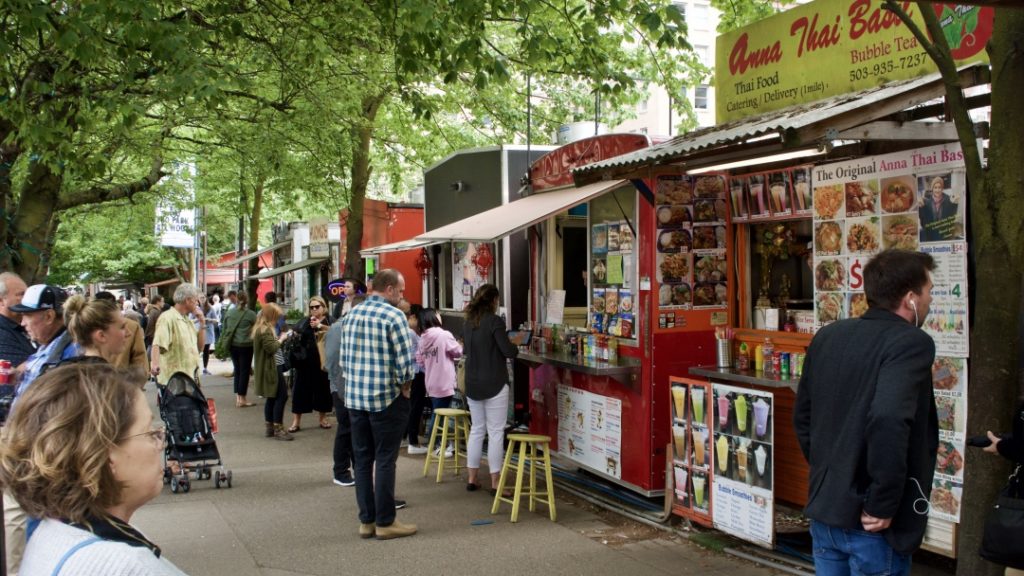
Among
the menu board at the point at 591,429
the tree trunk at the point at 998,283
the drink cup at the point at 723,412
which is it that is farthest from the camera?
the menu board at the point at 591,429

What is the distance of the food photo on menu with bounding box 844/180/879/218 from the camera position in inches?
231

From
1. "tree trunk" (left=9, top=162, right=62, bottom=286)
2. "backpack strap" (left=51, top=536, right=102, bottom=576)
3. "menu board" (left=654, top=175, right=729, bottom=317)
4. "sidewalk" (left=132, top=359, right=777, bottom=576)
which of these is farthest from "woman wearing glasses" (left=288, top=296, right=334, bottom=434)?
"backpack strap" (left=51, top=536, right=102, bottom=576)

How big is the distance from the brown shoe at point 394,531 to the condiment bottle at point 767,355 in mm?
2868

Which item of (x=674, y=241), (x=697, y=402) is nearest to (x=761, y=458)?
(x=697, y=402)

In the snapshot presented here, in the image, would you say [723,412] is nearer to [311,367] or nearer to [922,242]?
[922,242]

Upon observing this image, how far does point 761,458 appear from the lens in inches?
241

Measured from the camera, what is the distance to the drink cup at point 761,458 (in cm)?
608

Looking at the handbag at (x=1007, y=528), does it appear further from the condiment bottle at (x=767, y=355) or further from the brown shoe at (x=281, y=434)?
the brown shoe at (x=281, y=434)

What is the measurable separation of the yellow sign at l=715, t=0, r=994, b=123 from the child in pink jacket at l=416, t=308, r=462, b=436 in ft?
11.6

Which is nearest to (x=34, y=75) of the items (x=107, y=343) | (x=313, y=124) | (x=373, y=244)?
(x=313, y=124)

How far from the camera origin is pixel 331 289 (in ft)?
51.2

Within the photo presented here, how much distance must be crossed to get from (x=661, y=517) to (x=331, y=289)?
9.53m

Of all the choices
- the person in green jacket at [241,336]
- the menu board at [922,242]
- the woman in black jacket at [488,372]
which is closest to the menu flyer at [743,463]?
the menu board at [922,242]

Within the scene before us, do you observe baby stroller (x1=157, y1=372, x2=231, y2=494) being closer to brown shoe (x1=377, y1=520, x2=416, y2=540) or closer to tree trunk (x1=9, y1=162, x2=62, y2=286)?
brown shoe (x1=377, y1=520, x2=416, y2=540)
